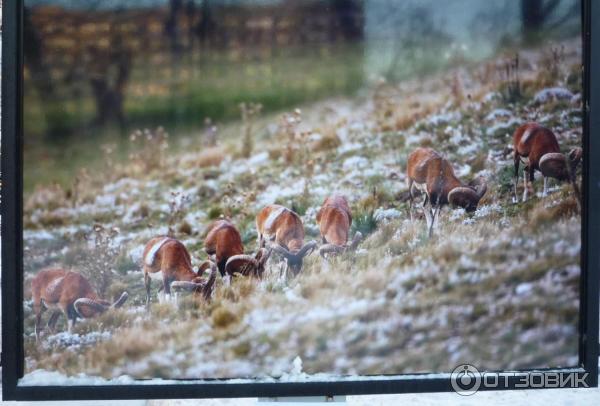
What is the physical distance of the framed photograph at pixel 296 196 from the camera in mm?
3230

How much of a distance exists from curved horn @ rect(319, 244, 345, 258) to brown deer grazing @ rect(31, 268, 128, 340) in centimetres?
102

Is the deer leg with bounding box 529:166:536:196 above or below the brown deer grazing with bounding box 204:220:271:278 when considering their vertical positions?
above

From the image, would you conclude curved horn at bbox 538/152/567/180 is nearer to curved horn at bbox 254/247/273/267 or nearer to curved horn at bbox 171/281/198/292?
curved horn at bbox 254/247/273/267

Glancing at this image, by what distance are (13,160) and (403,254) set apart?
2015 mm

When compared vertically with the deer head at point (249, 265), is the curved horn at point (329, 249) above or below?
above

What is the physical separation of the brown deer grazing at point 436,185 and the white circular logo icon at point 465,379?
75cm

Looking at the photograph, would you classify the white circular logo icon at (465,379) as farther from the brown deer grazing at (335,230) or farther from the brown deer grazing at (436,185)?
the brown deer grazing at (335,230)

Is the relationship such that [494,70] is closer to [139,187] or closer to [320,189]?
[320,189]

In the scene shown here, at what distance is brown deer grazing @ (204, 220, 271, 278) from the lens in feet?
10.8

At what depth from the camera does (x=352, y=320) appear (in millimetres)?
3275

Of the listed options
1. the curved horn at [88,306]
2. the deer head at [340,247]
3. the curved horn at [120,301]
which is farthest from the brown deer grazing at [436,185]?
the curved horn at [88,306]

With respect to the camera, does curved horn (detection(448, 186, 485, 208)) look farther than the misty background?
Yes

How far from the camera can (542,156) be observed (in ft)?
11.1

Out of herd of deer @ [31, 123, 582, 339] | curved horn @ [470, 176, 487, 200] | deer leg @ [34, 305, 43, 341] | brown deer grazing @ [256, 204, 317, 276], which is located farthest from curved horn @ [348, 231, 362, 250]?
deer leg @ [34, 305, 43, 341]
